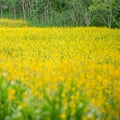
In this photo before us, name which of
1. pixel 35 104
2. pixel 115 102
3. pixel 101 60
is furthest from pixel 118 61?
pixel 35 104

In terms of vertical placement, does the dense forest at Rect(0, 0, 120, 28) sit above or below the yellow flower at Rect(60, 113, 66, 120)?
above

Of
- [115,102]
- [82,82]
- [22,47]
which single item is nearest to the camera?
[115,102]

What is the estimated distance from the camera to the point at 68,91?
6656mm

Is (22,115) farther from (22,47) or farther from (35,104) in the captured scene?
(22,47)

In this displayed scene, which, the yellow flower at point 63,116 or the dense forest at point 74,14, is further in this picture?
the dense forest at point 74,14

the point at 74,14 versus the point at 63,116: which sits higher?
the point at 74,14

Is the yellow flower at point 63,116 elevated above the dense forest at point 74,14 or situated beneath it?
situated beneath

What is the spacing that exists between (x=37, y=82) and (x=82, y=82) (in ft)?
3.89

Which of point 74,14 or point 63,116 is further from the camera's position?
point 74,14

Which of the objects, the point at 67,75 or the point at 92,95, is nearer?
the point at 92,95

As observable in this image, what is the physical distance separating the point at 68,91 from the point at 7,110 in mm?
1393

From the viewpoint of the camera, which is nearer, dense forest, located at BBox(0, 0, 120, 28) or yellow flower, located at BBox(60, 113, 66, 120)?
yellow flower, located at BBox(60, 113, 66, 120)

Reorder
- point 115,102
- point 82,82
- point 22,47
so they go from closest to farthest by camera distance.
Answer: point 115,102, point 82,82, point 22,47

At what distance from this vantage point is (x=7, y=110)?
6.11 m
